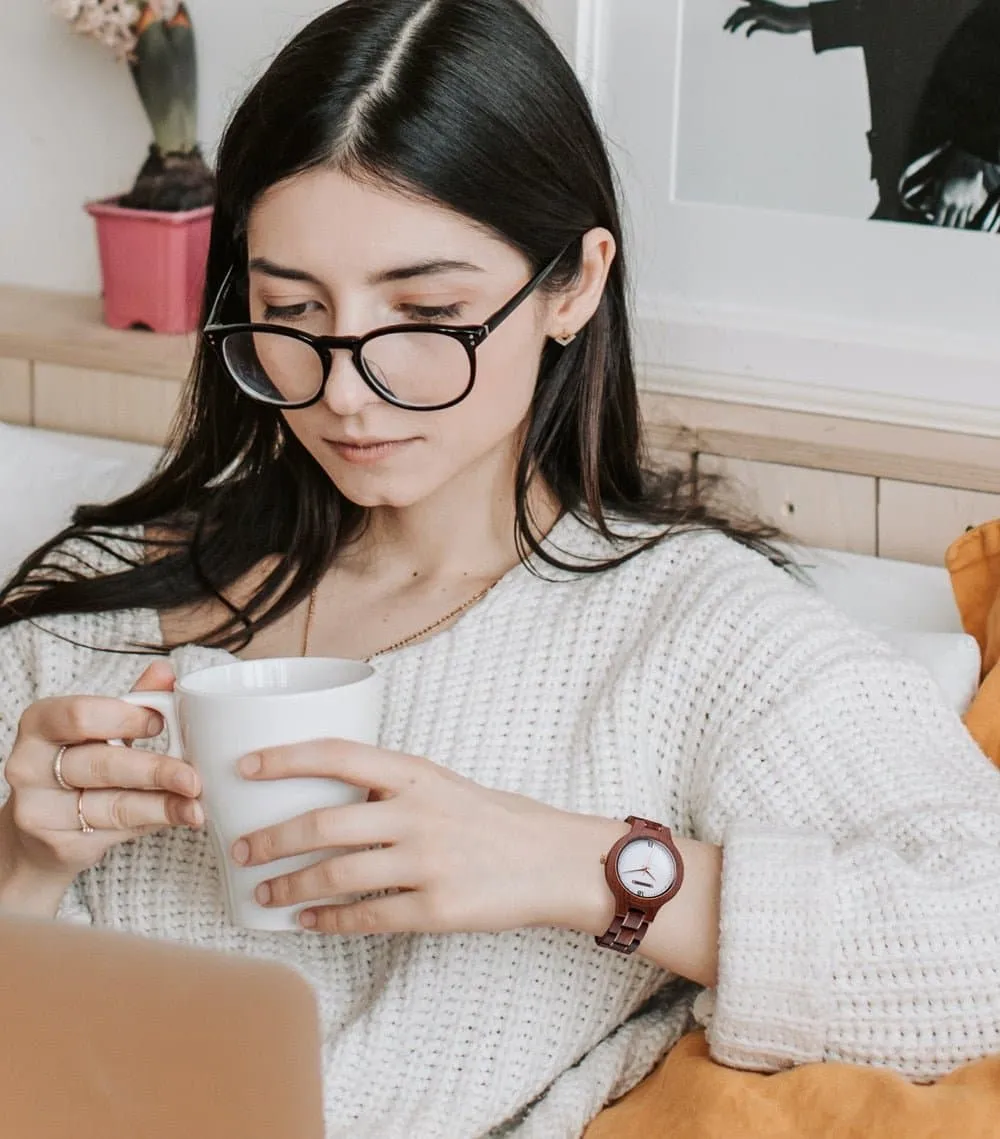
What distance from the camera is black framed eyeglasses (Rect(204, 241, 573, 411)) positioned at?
1096 mm

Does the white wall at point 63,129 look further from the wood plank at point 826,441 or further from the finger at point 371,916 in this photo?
the finger at point 371,916

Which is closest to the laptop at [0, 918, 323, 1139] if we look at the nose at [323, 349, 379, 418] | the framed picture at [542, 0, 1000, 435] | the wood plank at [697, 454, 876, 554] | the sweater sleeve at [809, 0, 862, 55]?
the nose at [323, 349, 379, 418]

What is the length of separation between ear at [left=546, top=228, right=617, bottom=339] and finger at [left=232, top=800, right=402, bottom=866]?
448 mm

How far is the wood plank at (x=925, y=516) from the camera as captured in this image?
1.53 metres

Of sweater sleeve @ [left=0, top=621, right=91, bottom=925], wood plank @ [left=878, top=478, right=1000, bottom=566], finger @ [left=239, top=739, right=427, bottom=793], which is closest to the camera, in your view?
finger @ [left=239, top=739, right=427, bottom=793]

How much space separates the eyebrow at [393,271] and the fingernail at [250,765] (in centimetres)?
37

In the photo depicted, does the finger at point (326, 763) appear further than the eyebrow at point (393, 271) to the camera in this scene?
No

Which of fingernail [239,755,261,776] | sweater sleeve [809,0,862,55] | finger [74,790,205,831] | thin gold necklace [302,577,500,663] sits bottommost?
finger [74,790,205,831]

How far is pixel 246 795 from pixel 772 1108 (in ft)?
1.19

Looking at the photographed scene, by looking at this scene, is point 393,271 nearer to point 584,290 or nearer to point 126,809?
point 584,290

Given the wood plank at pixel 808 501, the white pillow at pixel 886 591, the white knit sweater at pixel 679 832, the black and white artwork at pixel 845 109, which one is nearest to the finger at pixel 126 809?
the white knit sweater at pixel 679 832

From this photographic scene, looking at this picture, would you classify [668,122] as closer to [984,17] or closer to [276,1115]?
[984,17]

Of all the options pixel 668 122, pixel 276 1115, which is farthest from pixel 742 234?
pixel 276 1115

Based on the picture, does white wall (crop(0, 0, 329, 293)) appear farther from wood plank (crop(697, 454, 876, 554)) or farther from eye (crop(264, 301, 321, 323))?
eye (crop(264, 301, 321, 323))
